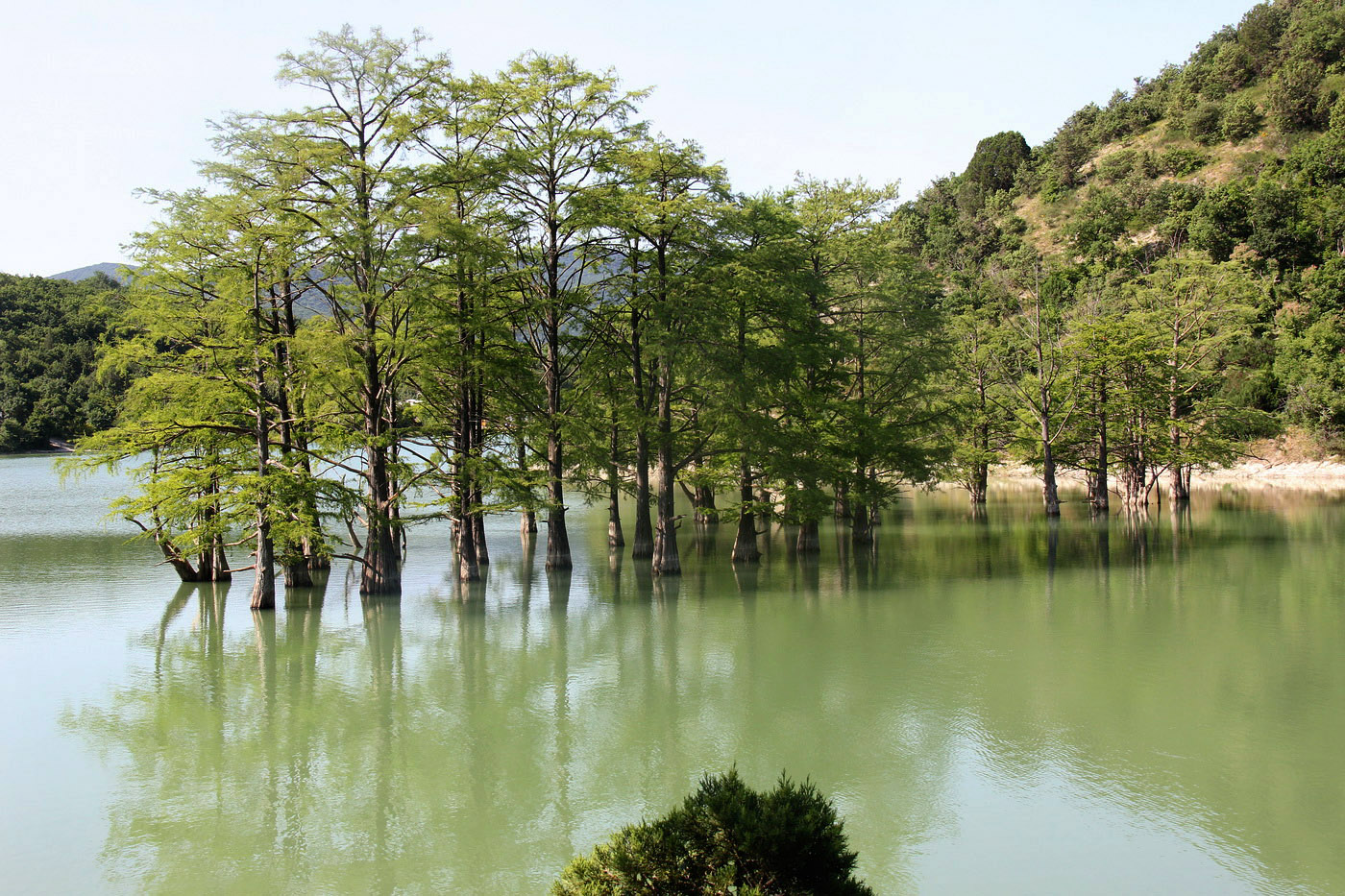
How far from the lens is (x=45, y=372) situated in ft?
289

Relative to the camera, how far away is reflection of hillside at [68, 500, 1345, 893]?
8906 mm

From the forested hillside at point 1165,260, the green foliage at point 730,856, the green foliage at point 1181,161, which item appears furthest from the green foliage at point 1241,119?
the green foliage at point 730,856

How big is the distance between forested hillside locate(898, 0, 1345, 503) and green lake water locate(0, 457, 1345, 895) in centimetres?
1838

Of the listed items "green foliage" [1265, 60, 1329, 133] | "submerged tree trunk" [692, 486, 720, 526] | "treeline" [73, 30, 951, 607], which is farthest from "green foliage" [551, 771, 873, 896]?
"green foliage" [1265, 60, 1329, 133]

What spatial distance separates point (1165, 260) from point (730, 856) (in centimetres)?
5447

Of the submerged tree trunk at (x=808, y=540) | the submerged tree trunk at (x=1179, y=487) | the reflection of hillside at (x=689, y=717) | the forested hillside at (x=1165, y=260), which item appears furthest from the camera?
the submerged tree trunk at (x=1179, y=487)

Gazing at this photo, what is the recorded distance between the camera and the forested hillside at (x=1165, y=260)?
4353 cm

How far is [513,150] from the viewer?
82.0ft

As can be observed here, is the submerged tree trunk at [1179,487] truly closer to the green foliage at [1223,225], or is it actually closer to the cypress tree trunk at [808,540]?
the cypress tree trunk at [808,540]

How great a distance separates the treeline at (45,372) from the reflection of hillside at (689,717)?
76.7 meters

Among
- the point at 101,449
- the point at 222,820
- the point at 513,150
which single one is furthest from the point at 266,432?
the point at 222,820

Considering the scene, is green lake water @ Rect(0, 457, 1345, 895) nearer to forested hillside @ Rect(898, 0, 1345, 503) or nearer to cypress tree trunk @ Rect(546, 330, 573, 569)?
cypress tree trunk @ Rect(546, 330, 573, 569)

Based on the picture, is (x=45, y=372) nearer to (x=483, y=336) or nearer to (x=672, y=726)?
(x=483, y=336)

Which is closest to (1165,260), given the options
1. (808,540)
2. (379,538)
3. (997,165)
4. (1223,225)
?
(1223,225)
